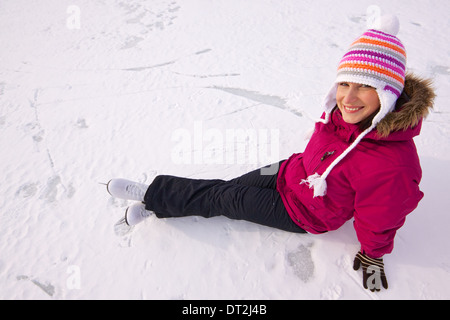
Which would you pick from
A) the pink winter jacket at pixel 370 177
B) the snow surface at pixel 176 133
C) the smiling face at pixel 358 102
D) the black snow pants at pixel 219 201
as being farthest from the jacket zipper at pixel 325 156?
the snow surface at pixel 176 133

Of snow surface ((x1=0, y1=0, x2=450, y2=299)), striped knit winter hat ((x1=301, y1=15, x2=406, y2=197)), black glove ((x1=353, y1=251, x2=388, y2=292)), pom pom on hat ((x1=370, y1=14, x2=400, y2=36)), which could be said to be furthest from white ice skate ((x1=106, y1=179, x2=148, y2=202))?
pom pom on hat ((x1=370, y1=14, x2=400, y2=36))

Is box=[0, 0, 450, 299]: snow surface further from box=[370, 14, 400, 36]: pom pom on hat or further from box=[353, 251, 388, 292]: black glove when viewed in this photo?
box=[370, 14, 400, 36]: pom pom on hat

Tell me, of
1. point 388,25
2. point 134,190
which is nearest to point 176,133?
point 134,190

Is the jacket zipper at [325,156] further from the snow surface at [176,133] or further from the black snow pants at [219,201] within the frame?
the snow surface at [176,133]

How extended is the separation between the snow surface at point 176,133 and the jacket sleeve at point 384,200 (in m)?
0.32

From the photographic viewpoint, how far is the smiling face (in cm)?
97

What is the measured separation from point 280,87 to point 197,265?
5.60ft

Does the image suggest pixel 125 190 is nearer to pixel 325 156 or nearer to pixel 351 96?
pixel 325 156

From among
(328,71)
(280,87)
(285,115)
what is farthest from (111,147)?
(328,71)

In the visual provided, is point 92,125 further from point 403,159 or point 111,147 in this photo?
point 403,159

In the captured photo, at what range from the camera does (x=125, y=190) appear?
143 centimetres

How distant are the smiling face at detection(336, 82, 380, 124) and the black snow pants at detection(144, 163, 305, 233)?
495 millimetres

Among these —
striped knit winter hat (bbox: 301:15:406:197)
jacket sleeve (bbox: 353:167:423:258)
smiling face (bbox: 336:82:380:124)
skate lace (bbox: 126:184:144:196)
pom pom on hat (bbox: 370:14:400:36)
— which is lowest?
skate lace (bbox: 126:184:144:196)

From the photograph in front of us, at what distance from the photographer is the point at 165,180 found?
54.9 inches
